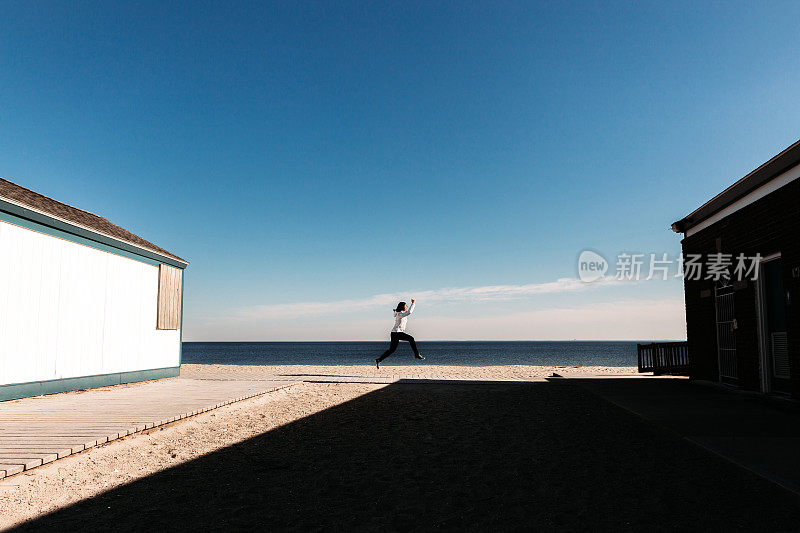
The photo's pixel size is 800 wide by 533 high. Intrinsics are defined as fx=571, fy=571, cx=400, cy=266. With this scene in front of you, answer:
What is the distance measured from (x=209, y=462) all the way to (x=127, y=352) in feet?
30.8

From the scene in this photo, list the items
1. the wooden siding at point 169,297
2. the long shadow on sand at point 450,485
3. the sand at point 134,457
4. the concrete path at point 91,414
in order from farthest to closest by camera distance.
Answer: the wooden siding at point 169,297
the concrete path at point 91,414
the sand at point 134,457
the long shadow on sand at point 450,485

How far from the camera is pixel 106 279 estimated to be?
13.0 m

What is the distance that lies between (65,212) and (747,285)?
14.5 m

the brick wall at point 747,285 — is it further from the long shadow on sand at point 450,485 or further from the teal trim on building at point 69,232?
the teal trim on building at point 69,232

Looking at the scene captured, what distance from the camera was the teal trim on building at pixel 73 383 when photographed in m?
10.1

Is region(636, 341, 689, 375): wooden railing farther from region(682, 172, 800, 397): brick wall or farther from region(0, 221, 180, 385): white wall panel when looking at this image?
region(0, 221, 180, 385): white wall panel

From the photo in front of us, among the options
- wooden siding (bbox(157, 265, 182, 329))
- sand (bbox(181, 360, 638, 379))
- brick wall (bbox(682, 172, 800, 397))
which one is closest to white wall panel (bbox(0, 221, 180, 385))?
wooden siding (bbox(157, 265, 182, 329))

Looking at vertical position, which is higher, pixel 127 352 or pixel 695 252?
pixel 695 252

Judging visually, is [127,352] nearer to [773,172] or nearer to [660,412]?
[660,412]

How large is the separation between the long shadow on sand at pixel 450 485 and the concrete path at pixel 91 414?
4.81 ft

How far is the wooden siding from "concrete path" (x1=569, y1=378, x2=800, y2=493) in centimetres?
1115

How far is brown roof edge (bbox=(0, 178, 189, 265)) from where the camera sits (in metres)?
10.7

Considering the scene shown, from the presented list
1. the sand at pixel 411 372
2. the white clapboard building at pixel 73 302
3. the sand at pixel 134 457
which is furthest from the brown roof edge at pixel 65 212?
the sand at pixel 134 457

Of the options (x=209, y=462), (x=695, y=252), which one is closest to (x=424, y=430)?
(x=209, y=462)
